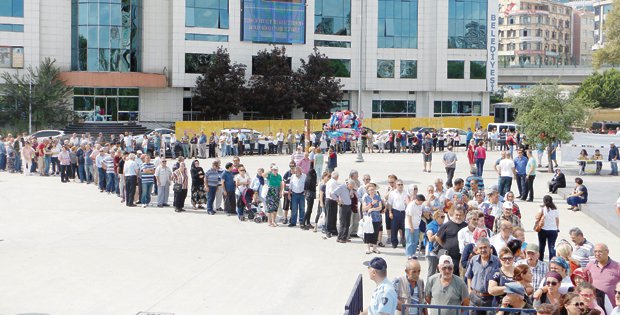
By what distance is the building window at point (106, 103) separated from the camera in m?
59.4

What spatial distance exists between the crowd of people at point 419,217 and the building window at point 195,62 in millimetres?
25116

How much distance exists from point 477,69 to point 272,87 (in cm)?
1893

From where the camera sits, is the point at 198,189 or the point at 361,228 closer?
the point at 361,228

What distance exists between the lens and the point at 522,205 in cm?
2448

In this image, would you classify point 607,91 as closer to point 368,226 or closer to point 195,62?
point 195,62

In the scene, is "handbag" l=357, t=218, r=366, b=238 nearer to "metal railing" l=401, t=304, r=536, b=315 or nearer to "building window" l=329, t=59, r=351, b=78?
"metal railing" l=401, t=304, r=536, b=315

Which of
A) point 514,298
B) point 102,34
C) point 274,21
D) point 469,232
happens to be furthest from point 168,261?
point 274,21

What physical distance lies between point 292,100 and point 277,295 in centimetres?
4729

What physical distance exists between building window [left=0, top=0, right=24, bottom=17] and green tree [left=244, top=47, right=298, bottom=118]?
1722cm

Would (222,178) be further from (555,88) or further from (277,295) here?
(555,88)

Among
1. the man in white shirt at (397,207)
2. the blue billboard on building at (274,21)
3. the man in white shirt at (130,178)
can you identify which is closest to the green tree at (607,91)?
the blue billboard on building at (274,21)

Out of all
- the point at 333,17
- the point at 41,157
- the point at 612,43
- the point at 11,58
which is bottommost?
the point at 41,157

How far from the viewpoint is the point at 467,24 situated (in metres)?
66.9

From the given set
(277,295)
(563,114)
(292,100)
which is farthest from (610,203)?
(292,100)
